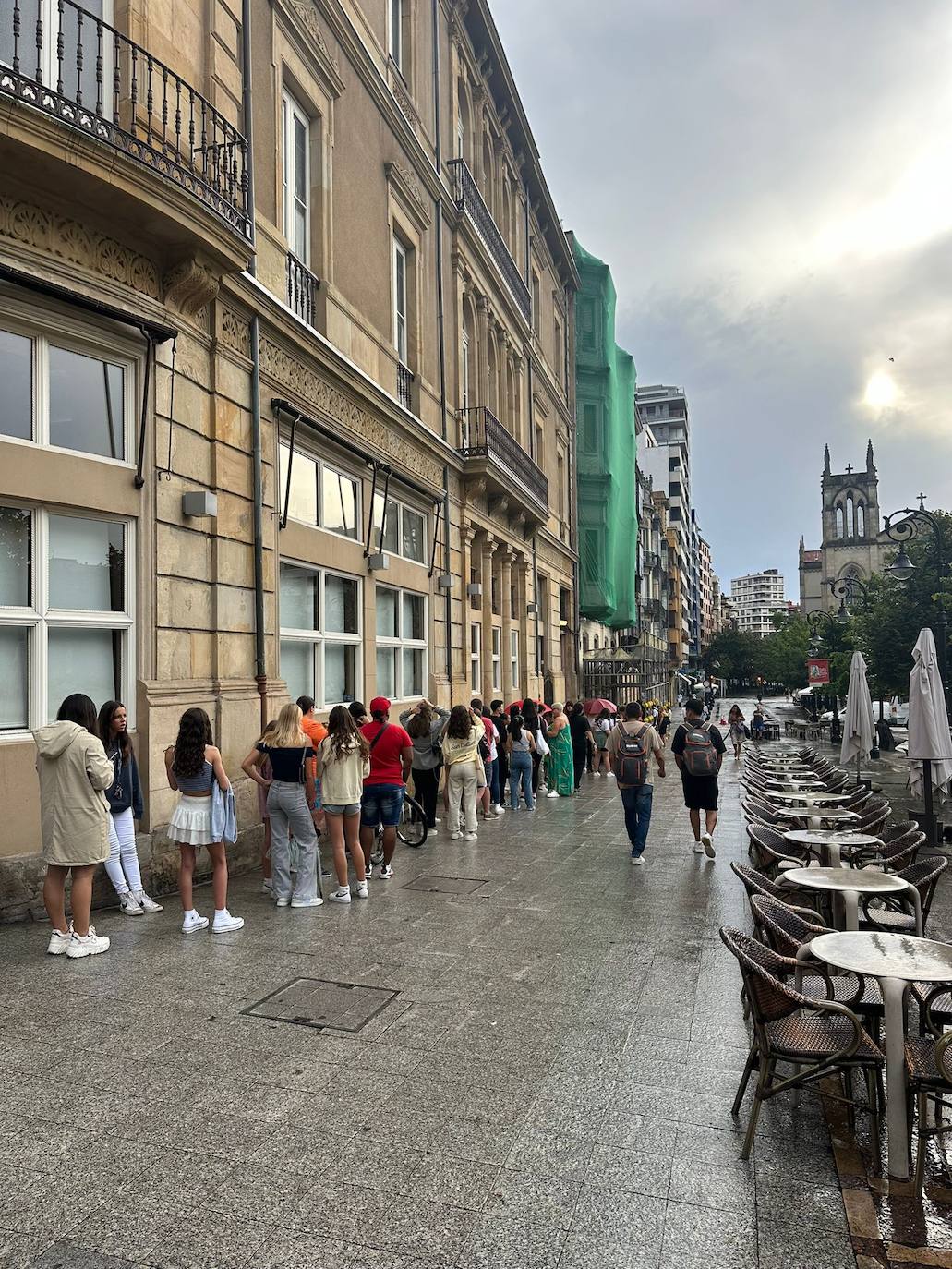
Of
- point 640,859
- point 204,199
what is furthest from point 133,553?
point 640,859

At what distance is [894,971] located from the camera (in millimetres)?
3697

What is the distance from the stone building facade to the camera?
24.3ft

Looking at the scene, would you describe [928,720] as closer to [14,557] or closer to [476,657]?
[14,557]

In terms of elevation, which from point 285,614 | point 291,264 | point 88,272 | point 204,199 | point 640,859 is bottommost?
point 640,859

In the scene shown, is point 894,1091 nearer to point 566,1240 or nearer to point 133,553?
point 566,1240

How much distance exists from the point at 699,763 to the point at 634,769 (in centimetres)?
97

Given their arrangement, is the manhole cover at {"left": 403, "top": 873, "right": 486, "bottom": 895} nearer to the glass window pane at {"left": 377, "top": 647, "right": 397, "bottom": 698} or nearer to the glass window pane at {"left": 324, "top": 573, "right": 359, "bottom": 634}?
the glass window pane at {"left": 324, "top": 573, "right": 359, "bottom": 634}

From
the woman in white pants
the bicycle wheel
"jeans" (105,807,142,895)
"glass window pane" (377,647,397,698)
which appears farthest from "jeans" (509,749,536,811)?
"jeans" (105,807,142,895)

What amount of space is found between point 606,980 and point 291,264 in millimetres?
10190

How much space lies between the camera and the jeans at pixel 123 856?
7180 millimetres

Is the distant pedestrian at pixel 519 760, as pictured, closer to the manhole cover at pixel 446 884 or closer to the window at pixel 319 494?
the window at pixel 319 494

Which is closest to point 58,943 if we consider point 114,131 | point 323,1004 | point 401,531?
point 323,1004

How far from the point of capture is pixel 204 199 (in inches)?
340

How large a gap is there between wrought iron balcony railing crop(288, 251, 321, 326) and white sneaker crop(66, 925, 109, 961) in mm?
8294
